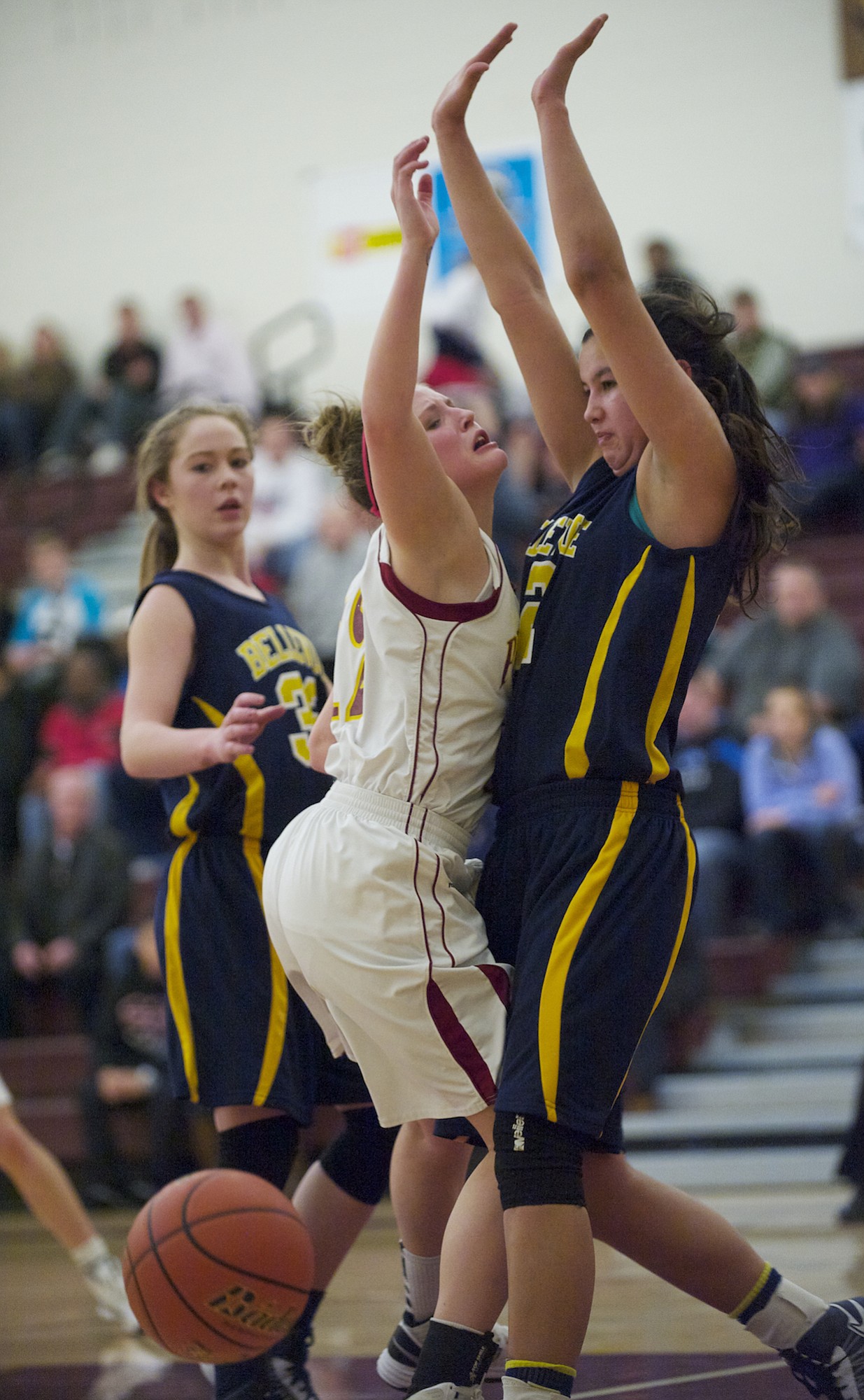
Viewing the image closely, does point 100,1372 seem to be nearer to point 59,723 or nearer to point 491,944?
point 491,944

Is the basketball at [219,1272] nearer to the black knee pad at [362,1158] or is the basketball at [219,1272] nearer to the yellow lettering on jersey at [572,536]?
the black knee pad at [362,1158]

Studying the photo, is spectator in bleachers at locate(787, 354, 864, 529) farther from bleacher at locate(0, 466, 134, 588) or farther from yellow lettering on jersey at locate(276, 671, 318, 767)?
yellow lettering on jersey at locate(276, 671, 318, 767)

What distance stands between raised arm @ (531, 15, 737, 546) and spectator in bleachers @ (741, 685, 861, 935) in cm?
488

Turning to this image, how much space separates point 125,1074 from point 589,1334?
148 inches

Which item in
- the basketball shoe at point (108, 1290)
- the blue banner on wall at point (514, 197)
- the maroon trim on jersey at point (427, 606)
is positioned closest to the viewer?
the maroon trim on jersey at point (427, 606)

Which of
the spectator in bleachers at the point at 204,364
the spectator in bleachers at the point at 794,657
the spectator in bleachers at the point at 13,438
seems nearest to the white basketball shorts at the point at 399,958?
the spectator in bleachers at the point at 794,657

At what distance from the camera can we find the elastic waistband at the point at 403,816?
267cm

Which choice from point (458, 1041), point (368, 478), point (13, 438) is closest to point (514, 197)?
point (13, 438)

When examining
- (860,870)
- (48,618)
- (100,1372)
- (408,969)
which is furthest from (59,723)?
(408,969)

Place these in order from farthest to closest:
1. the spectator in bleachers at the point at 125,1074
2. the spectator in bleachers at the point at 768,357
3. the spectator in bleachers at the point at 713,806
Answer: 1. the spectator in bleachers at the point at 768,357
2. the spectator in bleachers at the point at 713,806
3. the spectator in bleachers at the point at 125,1074

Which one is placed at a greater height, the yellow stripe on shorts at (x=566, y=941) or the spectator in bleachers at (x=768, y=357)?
the spectator in bleachers at (x=768, y=357)

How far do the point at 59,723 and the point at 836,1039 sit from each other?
16.1 feet

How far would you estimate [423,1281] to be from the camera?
306 centimetres

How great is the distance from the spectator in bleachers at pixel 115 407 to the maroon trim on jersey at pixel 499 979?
1225 centimetres
